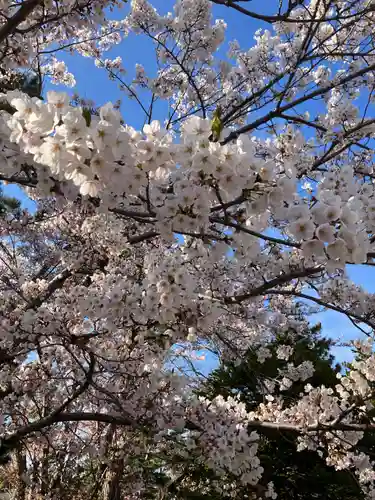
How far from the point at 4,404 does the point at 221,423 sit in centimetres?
206

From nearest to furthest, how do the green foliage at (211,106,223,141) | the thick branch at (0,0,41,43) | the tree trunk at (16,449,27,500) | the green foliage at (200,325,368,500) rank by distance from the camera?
the green foliage at (211,106,223,141), the thick branch at (0,0,41,43), the tree trunk at (16,449,27,500), the green foliage at (200,325,368,500)

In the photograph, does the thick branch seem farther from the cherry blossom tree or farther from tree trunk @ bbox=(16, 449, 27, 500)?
tree trunk @ bbox=(16, 449, 27, 500)

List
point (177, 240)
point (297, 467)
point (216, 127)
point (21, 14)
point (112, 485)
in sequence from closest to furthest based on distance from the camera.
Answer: point (216, 127), point (21, 14), point (177, 240), point (112, 485), point (297, 467)

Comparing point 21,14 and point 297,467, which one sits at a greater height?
point 297,467

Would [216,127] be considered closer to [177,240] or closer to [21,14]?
[21,14]

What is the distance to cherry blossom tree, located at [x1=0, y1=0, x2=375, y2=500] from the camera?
1.59m

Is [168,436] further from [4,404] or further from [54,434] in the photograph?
[54,434]

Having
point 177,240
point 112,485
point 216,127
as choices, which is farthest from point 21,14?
point 112,485

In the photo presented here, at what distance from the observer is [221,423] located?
339 cm

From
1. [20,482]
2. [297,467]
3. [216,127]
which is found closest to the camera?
[216,127]

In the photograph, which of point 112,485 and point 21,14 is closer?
point 21,14

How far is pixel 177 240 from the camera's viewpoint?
4887 mm

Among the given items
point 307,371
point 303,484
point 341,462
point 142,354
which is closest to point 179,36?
point 142,354

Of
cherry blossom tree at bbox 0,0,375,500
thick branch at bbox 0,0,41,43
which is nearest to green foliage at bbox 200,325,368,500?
cherry blossom tree at bbox 0,0,375,500
